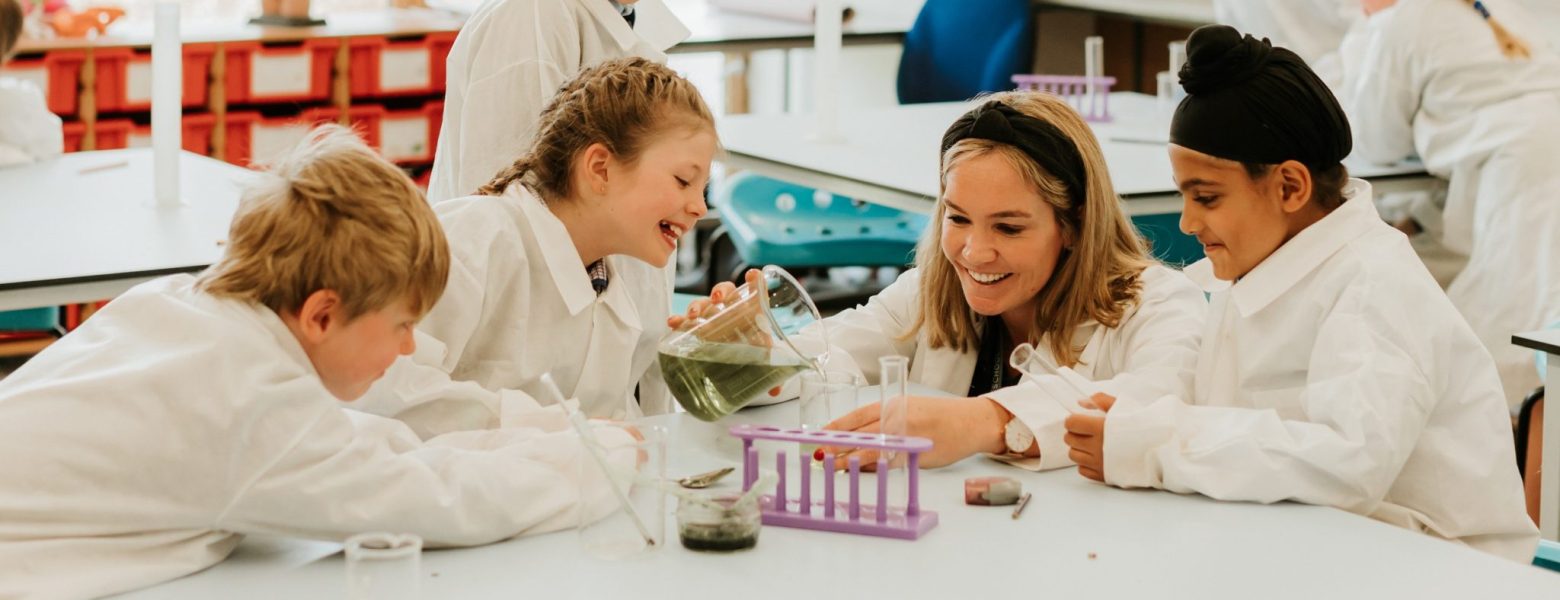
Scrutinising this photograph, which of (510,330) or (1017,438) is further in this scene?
(510,330)

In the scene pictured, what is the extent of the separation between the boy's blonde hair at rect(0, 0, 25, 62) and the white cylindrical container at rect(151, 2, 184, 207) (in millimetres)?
600

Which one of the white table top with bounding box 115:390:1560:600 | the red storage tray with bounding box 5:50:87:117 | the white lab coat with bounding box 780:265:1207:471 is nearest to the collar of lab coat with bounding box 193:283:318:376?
the white table top with bounding box 115:390:1560:600

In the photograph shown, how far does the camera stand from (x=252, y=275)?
4.42 feet

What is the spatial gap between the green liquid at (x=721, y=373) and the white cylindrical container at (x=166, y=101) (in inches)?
63.1

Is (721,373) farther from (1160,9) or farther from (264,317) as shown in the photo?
(1160,9)

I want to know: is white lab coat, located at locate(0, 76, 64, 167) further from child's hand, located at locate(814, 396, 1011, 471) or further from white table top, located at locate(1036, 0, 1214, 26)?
white table top, located at locate(1036, 0, 1214, 26)

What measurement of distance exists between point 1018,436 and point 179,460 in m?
0.84

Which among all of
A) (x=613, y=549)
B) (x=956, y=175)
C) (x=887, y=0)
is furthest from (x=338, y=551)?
(x=887, y=0)

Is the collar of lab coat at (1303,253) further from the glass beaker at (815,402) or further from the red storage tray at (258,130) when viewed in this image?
the red storage tray at (258,130)

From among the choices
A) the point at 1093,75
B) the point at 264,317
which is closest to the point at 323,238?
the point at 264,317

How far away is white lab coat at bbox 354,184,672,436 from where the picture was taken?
1.72 m

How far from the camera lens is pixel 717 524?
1.40 meters

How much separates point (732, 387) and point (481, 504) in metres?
0.41

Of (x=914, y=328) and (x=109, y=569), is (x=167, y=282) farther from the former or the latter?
(x=914, y=328)
